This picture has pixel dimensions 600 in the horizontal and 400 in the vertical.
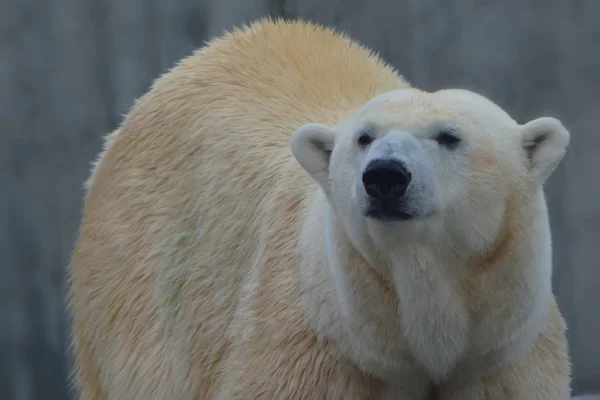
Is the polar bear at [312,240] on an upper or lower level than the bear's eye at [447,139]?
lower

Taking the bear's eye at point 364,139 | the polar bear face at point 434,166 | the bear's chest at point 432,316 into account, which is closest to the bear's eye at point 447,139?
the polar bear face at point 434,166

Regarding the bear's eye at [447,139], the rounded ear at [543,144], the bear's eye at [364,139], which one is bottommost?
the bear's eye at [364,139]

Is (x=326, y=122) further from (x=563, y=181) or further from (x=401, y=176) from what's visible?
(x=563, y=181)

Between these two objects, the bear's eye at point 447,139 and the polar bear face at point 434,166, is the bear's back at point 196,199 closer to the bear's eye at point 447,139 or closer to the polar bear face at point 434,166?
the polar bear face at point 434,166

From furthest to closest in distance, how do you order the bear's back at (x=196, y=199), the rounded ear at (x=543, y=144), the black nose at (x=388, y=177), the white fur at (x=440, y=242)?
1. the bear's back at (x=196, y=199)
2. the rounded ear at (x=543, y=144)
3. the white fur at (x=440, y=242)
4. the black nose at (x=388, y=177)

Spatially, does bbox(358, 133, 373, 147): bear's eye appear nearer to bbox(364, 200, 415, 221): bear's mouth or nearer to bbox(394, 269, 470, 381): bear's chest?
bbox(364, 200, 415, 221): bear's mouth

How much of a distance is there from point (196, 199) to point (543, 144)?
1.22 meters

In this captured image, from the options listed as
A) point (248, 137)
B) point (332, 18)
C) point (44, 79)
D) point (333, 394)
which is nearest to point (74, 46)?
point (44, 79)

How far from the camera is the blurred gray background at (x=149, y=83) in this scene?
4.53 m

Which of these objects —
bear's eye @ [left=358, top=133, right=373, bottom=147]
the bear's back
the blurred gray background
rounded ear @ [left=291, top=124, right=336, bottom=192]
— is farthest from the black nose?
the blurred gray background

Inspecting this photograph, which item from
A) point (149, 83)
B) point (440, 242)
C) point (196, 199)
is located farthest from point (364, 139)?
point (149, 83)

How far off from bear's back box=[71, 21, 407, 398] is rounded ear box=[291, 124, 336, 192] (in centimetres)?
32

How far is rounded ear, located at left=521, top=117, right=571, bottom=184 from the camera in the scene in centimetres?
271

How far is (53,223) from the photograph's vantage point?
5109 millimetres
